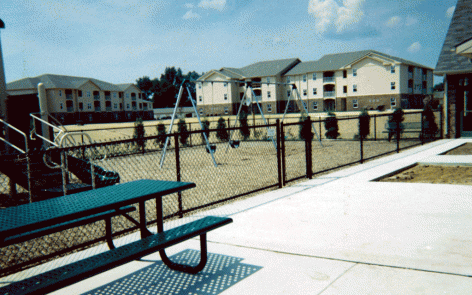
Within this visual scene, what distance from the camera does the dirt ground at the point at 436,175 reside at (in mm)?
7904

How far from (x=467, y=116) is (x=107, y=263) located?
63.5 ft

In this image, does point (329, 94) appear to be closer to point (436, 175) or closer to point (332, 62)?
point (332, 62)

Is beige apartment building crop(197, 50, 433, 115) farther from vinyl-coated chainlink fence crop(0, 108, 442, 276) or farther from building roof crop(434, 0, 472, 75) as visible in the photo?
vinyl-coated chainlink fence crop(0, 108, 442, 276)

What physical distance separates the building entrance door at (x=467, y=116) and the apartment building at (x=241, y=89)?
44.7 m

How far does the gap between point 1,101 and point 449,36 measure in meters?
21.0

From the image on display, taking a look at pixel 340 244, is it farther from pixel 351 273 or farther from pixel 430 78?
pixel 430 78

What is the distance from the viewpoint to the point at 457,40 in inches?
755

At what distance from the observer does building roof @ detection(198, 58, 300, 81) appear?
6412 cm

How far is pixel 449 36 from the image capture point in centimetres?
1977

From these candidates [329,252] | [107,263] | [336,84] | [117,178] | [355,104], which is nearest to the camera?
[107,263]

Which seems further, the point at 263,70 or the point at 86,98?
the point at 86,98

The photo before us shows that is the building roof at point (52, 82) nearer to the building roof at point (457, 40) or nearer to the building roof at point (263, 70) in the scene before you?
the building roof at point (263, 70)

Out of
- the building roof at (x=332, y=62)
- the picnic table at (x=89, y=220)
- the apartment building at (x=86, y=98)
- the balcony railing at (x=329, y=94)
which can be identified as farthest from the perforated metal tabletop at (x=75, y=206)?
the apartment building at (x=86, y=98)

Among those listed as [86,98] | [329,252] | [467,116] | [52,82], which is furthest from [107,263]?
[86,98]
